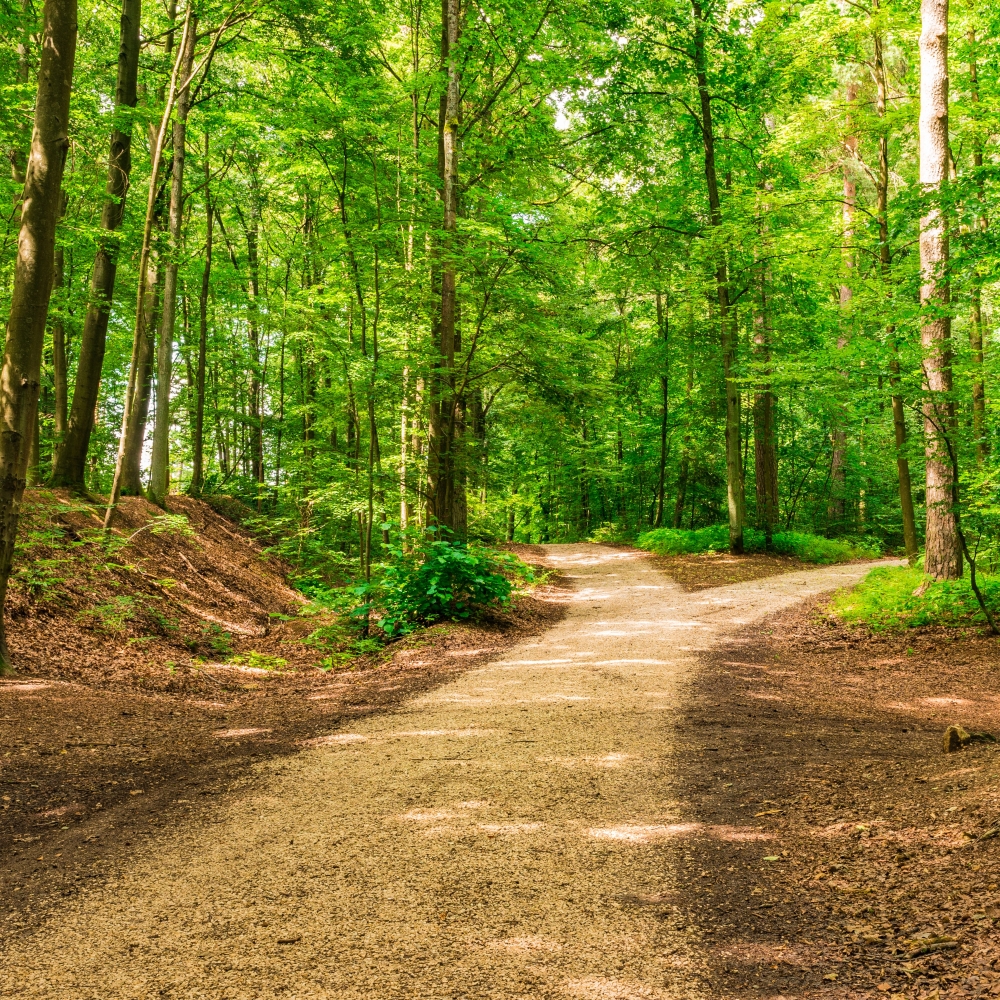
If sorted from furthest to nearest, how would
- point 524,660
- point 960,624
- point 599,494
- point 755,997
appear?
point 599,494
point 960,624
point 524,660
point 755,997

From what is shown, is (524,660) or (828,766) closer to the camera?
(828,766)

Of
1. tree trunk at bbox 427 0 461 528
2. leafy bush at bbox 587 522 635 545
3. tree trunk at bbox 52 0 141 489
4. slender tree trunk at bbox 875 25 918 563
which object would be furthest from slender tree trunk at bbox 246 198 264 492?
slender tree trunk at bbox 875 25 918 563

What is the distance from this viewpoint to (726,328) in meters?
16.0

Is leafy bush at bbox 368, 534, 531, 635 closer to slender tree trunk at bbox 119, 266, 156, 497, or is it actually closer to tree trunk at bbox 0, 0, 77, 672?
tree trunk at bbox 0, 0, 77, 672

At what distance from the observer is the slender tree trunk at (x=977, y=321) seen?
26.4ft

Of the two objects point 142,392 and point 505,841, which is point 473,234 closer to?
point 142,392

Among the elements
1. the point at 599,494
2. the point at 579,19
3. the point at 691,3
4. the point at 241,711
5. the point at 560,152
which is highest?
the point at 691,3

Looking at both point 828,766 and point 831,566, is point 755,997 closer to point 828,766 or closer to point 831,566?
point 828,766

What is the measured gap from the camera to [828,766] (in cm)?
426

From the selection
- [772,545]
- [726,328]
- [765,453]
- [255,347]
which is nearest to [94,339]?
[255,347]

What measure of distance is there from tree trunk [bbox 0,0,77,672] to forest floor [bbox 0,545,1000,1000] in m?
1.69

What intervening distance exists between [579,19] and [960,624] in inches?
483

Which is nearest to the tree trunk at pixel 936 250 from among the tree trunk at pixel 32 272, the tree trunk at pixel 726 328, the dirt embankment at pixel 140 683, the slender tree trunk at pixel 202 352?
the tree trunk at pixel 726 328

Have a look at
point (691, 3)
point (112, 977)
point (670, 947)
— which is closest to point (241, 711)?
point (112, 977)
